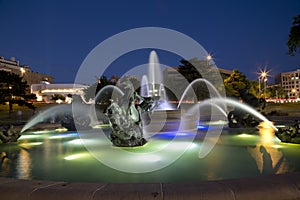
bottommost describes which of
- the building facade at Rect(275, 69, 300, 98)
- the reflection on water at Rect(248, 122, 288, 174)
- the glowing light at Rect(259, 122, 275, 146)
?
the glowing light at Rect(259, 122, 275, 146)

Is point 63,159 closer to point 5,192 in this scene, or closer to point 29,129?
point 5,192

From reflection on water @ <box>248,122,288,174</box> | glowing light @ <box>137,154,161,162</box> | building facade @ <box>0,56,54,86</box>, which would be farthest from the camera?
building facade @ <box>0,56,54,86</box>

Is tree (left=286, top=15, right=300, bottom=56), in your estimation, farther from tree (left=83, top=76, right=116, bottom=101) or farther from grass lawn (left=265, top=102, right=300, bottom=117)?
tree (left=83, top=76, right=116, bottom=101)

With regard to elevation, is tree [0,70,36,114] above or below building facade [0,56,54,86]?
below

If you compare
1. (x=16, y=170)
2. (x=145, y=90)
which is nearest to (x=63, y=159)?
(x=16, y=170)

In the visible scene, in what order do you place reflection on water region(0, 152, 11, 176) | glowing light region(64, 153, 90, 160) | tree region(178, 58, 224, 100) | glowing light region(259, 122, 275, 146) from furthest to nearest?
tree region(178, 58, 224, 100) < glowing light region(259, 122, 275, 146) < glowing light region(64, 153, 90, 160) < reflection on water region(0, 152, 11, 176)

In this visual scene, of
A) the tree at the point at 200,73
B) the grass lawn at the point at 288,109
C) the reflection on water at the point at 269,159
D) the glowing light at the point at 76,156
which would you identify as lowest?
the reflection on water at the point at 269,159

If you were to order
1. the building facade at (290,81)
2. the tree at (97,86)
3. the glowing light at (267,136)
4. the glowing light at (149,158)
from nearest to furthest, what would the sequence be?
the glowing light at (149,158) < the glowing light at (267,136) < the tree at (97,86) < the building facade at (290,81)

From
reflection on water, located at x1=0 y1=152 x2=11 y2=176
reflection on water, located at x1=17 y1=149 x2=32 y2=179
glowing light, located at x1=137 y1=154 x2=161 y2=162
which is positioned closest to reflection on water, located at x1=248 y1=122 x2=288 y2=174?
glowing light, located at x1=137 y1=154 x2=161 y2=162

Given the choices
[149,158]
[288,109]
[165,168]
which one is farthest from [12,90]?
[288,109]

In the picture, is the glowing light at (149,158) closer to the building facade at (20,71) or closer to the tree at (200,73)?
the tree at (200,73)

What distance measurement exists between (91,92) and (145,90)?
13.6 meters

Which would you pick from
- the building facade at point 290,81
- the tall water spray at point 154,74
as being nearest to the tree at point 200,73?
the tall water spray at point 154,74

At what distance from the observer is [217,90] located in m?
49.5
